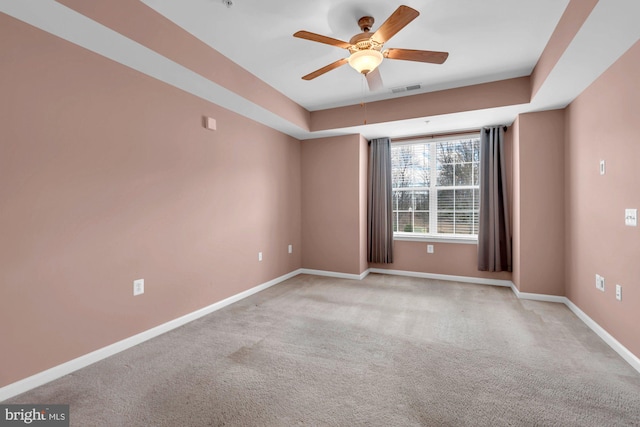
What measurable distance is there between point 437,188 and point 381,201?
3.08ft

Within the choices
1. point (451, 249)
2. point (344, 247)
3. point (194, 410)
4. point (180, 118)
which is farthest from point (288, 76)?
point (451, 249)

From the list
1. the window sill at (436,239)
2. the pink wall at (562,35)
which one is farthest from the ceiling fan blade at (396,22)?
the window sill at (436,239)

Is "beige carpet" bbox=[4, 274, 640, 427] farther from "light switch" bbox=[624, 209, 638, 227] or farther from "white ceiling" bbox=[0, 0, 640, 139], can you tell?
"white ceiling" bbox=[0, 0, 640, 139]

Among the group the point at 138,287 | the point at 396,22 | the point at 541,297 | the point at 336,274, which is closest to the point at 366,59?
the point at 396,22

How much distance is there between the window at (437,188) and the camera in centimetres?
455

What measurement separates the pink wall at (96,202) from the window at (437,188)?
115 inches

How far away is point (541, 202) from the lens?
3.60 m

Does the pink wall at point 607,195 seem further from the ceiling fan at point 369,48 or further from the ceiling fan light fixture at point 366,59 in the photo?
the ceiling fan light fixture at point 366,59

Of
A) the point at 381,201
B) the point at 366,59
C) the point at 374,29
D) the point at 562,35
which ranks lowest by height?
the point at 381,201

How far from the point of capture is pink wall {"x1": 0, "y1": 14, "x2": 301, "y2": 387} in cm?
182

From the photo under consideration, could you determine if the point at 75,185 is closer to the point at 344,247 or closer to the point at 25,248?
the point at 25,248
